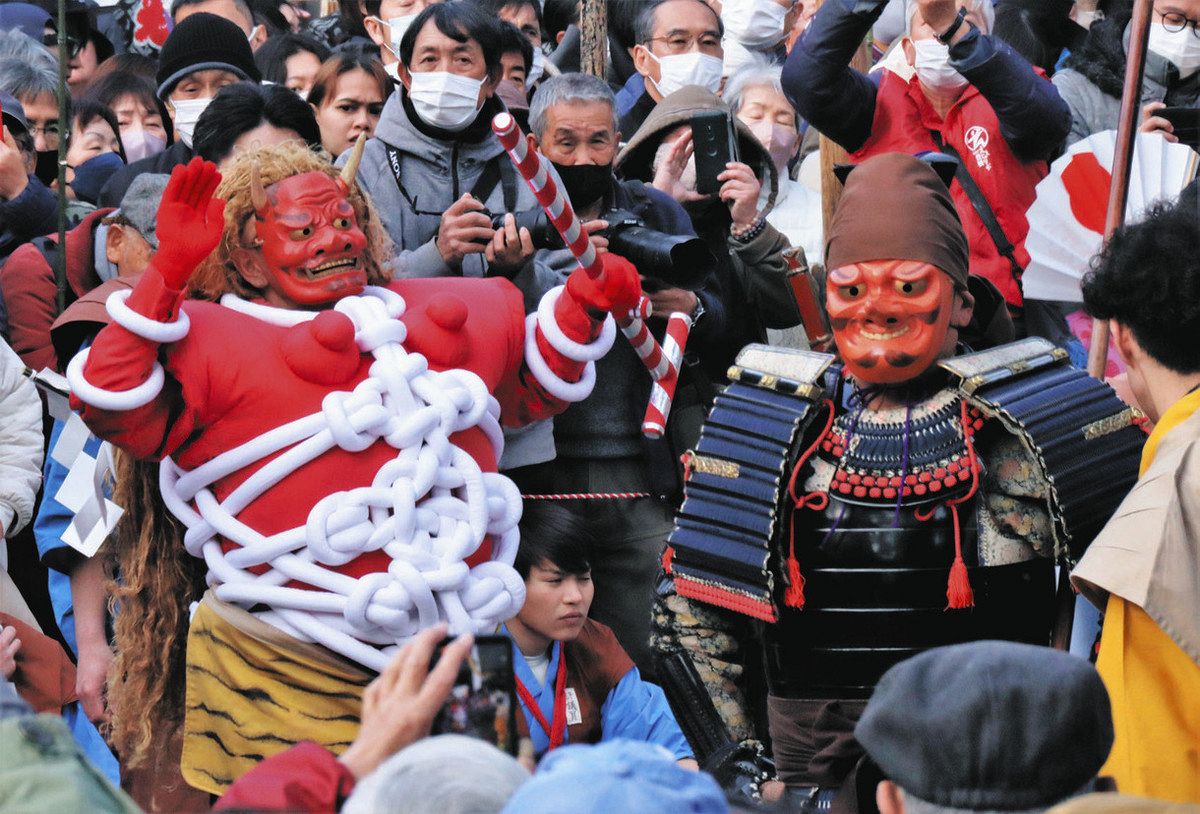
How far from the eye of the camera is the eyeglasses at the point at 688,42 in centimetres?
731

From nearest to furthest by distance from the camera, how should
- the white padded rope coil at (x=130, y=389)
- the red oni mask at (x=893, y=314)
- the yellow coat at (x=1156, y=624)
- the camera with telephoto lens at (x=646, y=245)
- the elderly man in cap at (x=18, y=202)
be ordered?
the yellow coat at (x=1156, y=624) < the white padded rope coil at (x=130, y=389) < the red oni mask at (x=893, y=314) < the camera with telephoto lens at (x=646, y=245) < the elderly man in cap at (x=18, y=202)

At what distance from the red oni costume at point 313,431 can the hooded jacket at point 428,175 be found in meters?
0.85

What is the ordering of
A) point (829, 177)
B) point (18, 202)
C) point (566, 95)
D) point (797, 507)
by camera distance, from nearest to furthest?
point (797, 507) → point (566, 95) → point (829, 177) → point (18, 202)

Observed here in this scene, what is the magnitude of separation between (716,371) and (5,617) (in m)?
2.24

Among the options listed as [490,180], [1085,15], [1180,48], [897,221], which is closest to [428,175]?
[490,180]

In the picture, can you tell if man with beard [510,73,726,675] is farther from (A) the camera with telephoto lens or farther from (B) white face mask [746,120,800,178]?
(B) white face mask [746,120,800,178]

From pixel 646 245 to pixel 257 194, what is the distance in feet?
4.22

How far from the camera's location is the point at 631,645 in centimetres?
565

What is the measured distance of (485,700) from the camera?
2.79 m

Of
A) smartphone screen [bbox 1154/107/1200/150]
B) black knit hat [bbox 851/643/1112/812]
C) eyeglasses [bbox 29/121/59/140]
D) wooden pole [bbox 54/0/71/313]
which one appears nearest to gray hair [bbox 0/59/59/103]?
eyeglasses [bbox 29/121/59/140]

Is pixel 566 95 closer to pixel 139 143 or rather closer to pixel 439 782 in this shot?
pixel 139 143

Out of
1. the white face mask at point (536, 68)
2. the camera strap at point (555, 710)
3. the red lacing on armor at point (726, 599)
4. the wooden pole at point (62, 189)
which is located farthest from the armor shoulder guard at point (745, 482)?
the white face mask at point (536, 68)

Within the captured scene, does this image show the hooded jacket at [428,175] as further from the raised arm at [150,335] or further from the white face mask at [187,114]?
the white face mask at [187,114]

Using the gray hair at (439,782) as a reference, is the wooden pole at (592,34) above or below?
above
